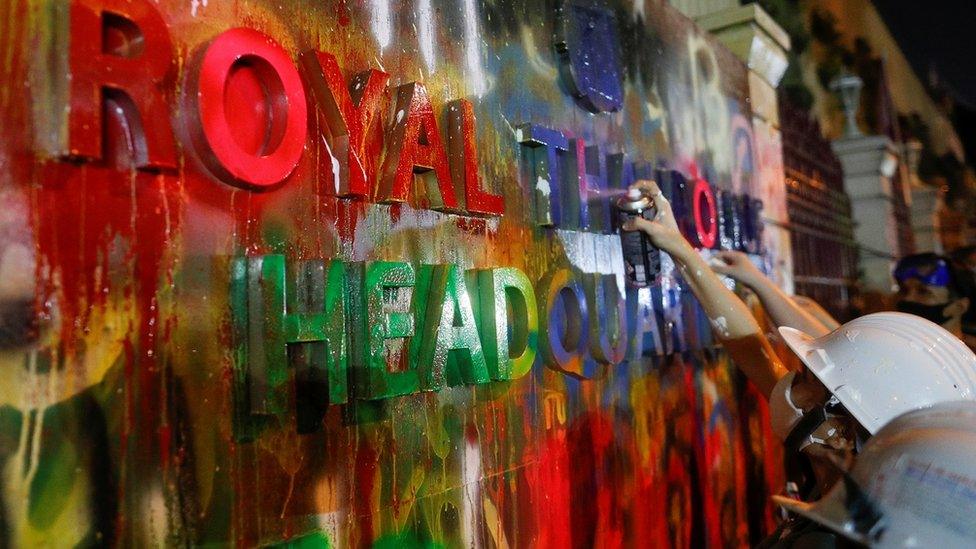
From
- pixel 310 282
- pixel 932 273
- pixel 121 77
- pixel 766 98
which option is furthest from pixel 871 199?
pixel 121 77

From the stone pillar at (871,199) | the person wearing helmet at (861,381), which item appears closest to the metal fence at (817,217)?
the stone pillar at (871,199)

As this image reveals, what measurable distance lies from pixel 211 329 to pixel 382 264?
21.4 inches

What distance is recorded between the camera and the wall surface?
1439 mm

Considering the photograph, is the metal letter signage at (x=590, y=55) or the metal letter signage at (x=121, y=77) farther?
the metal letter signage at (x=590, y=55)

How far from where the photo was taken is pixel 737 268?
3.79 meters

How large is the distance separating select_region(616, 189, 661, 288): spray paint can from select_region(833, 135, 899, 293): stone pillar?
577 centimetres

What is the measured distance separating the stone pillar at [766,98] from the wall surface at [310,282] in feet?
6.75

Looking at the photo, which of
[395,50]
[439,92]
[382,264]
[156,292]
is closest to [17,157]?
[156,292]

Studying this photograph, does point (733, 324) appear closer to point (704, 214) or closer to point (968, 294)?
point (704, 214)

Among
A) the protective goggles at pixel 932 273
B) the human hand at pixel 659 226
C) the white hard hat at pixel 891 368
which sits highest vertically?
the human hand at pixel 659 226

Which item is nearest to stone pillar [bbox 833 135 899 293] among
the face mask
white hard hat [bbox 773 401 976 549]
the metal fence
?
the metal fence

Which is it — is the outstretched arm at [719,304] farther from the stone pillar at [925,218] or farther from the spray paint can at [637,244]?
the stone pillar at [925,218]

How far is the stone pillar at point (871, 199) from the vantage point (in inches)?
322

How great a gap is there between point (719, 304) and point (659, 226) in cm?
45
